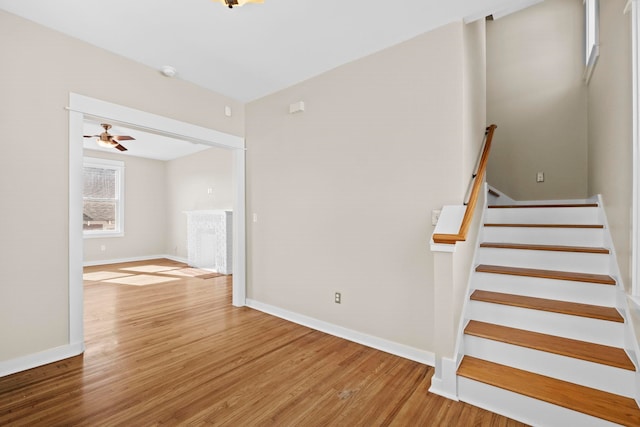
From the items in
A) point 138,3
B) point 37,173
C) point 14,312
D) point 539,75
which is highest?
point 539,75

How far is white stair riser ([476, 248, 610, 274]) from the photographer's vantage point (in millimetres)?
2309

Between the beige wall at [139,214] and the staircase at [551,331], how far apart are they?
7.87 m

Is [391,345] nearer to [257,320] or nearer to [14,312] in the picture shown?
[257,320]

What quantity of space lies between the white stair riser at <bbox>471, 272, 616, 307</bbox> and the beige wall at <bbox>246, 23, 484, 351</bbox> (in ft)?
1.69

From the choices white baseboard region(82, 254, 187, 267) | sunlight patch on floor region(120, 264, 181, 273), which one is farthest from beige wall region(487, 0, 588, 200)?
white baseboard region(82, 254, 187, 267)

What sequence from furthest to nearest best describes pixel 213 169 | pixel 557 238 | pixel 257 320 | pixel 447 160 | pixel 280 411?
pixel 213 169, pixel 257 320, pixel 557 238, pixel 447 160, pixel 280 411

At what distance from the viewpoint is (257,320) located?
3.37 metres

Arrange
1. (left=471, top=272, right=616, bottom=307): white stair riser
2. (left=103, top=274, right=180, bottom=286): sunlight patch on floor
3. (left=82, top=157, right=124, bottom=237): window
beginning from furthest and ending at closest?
(left=82, top=157, right=124, bottom=237): window → (left=103, top=274, right=180, bottom=286): sunlight patch on floor → (left=471, top=272, right=616, bottom=307): white stair riser

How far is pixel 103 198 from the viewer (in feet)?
23.4

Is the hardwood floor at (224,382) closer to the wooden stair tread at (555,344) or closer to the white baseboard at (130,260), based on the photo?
the wooden stair tread at (555,344)

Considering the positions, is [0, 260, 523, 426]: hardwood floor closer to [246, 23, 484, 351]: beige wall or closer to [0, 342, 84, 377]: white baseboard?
[0, 342, 84, 377]: white baseboard

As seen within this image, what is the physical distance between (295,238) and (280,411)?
1.82 m

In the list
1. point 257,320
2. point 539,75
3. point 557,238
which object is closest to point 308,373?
point 257,320

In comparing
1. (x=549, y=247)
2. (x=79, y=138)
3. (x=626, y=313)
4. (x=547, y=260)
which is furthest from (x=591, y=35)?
(x=79, y=138)
